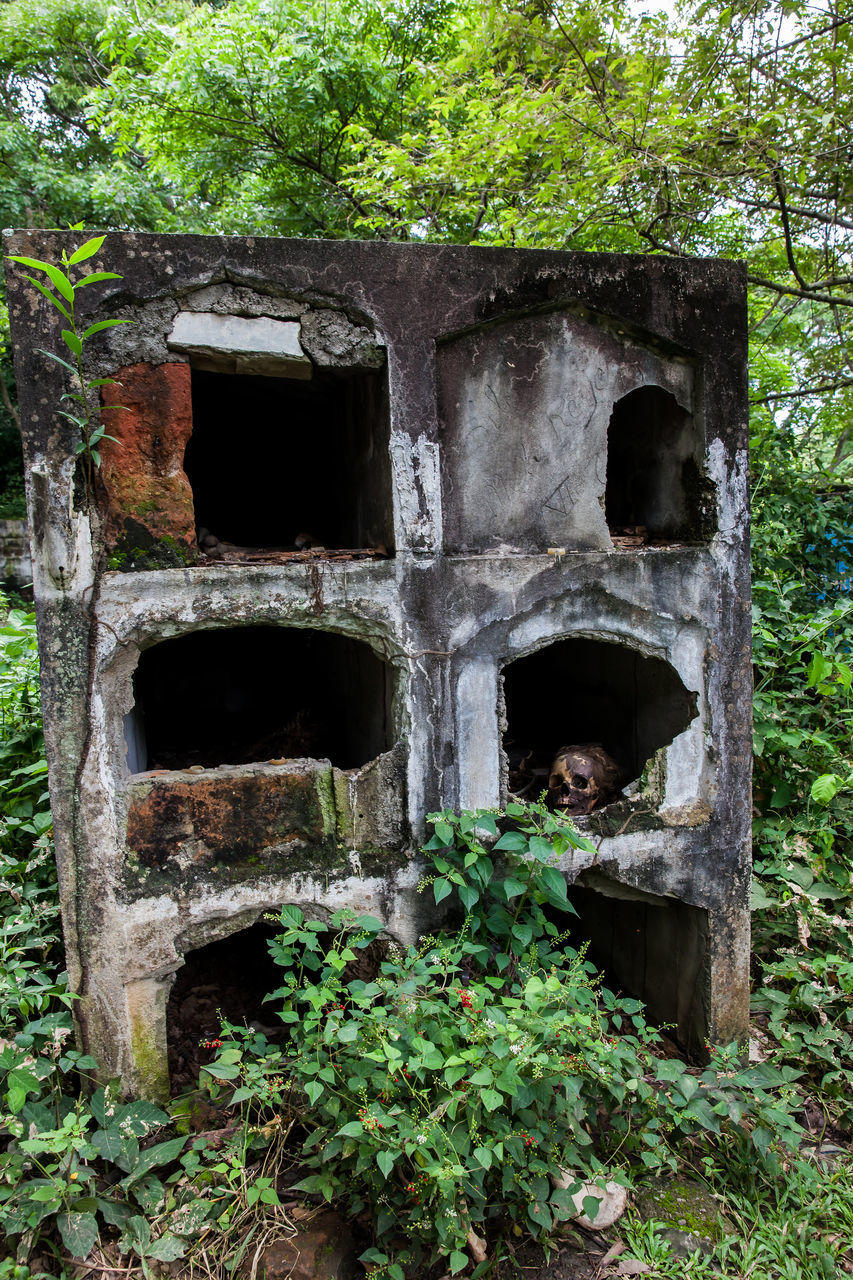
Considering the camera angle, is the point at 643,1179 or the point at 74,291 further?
the point at 643,1179

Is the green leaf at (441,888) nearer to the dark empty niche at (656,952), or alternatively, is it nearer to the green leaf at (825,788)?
the dark empty niche at (656,952)

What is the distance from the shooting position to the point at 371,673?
4.27m

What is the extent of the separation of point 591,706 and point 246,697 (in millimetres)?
3630

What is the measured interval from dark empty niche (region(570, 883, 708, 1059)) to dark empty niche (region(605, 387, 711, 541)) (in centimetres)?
197

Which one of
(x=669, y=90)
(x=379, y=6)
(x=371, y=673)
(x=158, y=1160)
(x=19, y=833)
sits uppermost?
(x=379, y=6)

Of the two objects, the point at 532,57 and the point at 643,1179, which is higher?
the point at 532,57

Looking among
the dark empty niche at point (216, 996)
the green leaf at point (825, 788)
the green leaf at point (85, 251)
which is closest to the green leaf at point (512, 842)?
the dark empty niche at point (216, 996)

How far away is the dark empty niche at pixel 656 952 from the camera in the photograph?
4.07 metres

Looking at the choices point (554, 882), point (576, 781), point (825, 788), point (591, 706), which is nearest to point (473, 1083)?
point (554, 882)

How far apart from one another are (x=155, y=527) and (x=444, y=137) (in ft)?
20.1

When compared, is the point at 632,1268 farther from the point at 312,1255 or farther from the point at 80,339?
the point at 80,339

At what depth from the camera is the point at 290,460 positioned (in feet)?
21.4

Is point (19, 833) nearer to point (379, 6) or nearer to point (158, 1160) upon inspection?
point (158, 1160)

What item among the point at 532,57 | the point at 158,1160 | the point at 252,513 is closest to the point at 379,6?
the point at 532,57
